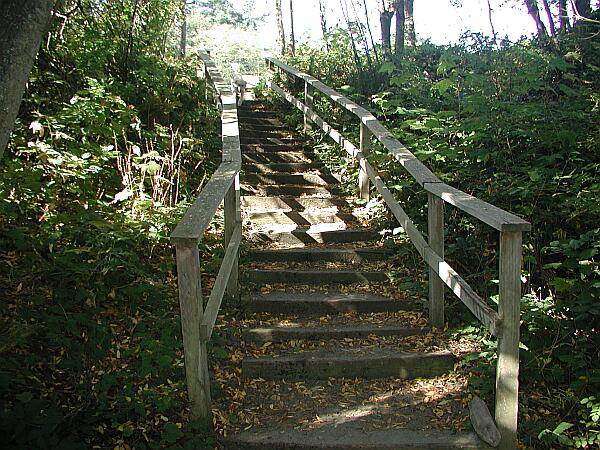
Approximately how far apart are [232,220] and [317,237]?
1316 mm

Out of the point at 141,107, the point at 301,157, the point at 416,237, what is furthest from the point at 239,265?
the point at 301,157

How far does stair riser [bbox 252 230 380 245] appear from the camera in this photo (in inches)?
194

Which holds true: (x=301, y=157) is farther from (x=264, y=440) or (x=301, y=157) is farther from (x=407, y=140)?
(x=264, y=440)

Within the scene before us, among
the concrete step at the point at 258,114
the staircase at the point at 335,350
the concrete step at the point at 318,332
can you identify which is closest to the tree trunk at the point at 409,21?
the concrete step at the point at 258,114

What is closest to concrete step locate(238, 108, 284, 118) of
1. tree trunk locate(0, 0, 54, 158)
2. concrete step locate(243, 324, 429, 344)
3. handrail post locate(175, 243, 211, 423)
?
concrete step locate(243, 324, 429, 344)

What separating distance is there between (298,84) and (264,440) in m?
8.03

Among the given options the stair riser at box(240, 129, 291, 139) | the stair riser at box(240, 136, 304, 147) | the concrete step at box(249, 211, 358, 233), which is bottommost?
the concrete step at box(249, 211, 358, 233)

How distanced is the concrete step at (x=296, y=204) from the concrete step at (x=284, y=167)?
785 mm

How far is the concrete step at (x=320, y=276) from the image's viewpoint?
432 cm

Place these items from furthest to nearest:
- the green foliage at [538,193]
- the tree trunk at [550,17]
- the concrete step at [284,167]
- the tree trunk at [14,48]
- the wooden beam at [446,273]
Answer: the tree trunk at [550,17], the concrete step at [284,167], the green foliage at [538,193], the wooden beam at [446,273], the tree trunk at [14,48]

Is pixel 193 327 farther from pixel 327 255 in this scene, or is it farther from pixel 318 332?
pixel 327 255

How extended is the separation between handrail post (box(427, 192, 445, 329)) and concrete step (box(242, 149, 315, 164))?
342 cm

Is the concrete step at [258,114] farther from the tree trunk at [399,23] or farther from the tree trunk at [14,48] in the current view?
the tree trunk at [14,48]

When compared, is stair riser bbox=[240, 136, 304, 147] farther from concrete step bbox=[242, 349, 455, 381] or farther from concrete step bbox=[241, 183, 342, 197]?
concrete step bbox=[242, 349, 455, 381]
